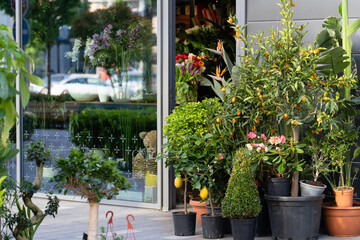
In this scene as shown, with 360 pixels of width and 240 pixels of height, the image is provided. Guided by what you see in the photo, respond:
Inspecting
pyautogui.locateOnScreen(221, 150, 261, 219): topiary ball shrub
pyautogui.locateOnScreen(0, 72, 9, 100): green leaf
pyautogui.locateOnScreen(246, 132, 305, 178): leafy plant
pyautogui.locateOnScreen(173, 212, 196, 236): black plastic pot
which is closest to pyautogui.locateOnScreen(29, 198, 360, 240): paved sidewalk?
pyautogui.locateOnScreen(173, 212, 196, 236): black plastic pot

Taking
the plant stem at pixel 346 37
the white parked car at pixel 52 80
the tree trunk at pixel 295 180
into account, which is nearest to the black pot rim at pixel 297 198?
the tree trunk at pixel 295 180

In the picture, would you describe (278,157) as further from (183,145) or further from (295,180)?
(183,145)

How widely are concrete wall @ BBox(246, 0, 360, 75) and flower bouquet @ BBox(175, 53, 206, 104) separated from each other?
1.18m

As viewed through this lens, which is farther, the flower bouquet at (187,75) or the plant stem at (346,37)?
the flower bouquet at (187,75)

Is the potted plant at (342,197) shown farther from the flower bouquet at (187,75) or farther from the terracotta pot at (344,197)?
the flower bouquet at (187,75)

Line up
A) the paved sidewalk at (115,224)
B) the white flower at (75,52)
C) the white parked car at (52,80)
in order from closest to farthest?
the paved sidewalk at (115,224), the white flower at (75,52), the white parked car at (52,80)

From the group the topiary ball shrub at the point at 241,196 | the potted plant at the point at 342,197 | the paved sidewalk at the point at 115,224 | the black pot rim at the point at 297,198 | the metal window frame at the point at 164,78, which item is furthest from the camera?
the metal window frame at the point at 164,78

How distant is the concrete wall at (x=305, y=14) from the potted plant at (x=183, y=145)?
1.13 metres

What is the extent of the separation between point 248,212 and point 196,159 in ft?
2.55

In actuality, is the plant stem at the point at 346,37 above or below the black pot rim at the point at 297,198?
above

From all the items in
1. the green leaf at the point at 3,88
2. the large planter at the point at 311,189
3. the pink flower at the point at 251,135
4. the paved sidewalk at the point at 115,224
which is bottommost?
the paved sidewalk at the point at 115,224

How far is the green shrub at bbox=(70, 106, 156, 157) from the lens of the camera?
7590 mm

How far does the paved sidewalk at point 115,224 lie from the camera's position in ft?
20.0

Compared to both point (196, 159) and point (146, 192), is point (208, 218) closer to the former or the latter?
point (196, 159)
